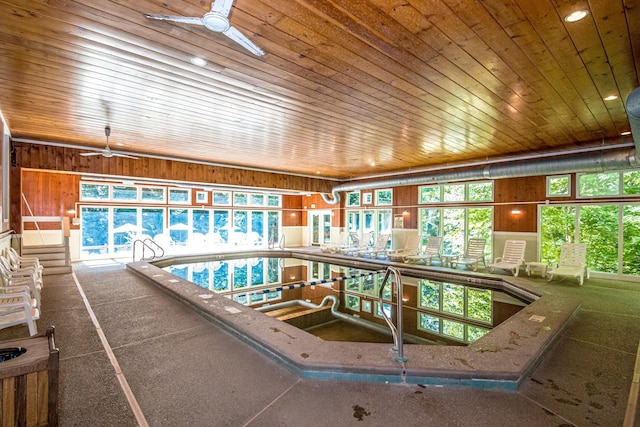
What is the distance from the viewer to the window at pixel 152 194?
11.5m

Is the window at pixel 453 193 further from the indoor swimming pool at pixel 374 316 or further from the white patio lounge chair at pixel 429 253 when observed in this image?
the indoor swimming pool at pixel 374 316

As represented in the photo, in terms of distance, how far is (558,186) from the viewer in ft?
24.8

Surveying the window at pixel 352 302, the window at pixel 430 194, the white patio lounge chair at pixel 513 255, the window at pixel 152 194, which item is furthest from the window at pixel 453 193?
the window at pixel 152 194

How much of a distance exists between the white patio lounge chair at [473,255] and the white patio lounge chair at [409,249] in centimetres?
133

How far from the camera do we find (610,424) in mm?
2002

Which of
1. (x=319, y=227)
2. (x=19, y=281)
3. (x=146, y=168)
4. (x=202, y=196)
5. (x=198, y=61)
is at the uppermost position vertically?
(x=198, y=61)

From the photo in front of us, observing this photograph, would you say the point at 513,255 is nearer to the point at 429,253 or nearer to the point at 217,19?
the point at 429,253

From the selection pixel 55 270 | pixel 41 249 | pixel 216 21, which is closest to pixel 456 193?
pixel 216 21

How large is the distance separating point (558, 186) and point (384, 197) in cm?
527

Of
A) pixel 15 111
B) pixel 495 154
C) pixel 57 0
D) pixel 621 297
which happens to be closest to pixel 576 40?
pixel 57 0

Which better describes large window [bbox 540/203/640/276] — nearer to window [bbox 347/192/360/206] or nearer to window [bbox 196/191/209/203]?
window [bbox 347/192/360/206]

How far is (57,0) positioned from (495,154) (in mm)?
8217

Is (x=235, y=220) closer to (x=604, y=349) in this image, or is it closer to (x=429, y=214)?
(x=429, y=214)

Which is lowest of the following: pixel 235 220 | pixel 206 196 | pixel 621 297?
pixel 621 297
